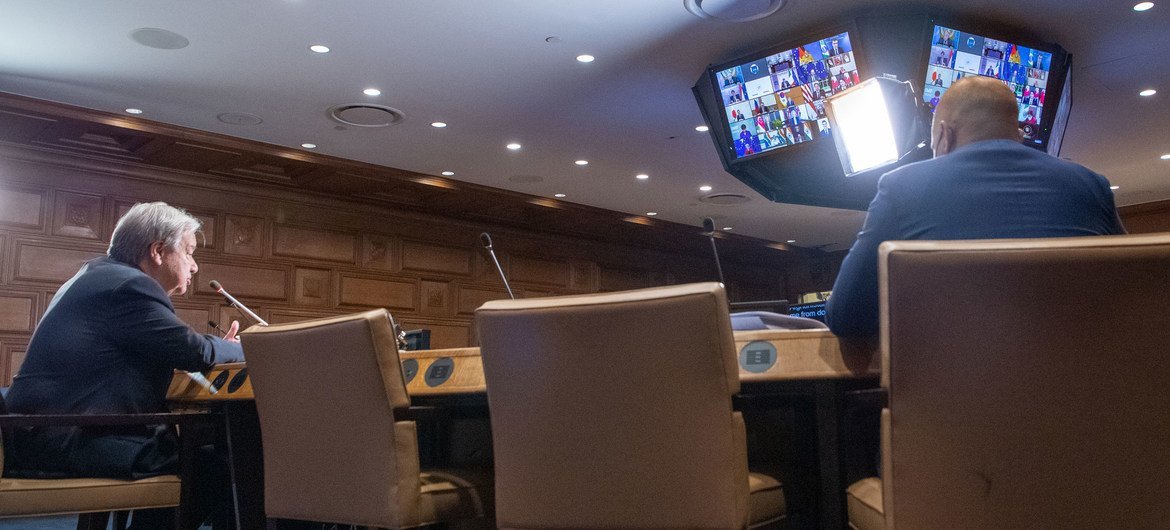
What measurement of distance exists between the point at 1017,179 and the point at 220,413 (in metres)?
2.04

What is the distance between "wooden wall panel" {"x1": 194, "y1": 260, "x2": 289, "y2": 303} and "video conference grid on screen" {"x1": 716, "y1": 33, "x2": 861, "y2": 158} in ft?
13.5

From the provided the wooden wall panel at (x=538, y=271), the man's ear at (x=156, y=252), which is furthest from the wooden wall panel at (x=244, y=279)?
the man's ear at (x=156, y=252)

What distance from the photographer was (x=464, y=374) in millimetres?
1894

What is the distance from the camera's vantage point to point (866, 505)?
4.38 ft

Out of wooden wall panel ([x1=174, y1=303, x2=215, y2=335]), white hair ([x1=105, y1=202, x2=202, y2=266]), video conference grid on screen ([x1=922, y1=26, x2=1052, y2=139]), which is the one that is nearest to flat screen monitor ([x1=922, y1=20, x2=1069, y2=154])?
video conference grid on screen ([x1=922, y1=26, x2=1052, y2=139])

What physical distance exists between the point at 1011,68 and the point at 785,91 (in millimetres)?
1103

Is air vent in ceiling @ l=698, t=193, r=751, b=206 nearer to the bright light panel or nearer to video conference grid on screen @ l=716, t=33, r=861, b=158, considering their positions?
video conference grid on screen @ l=716, t=33, r=861, b=158

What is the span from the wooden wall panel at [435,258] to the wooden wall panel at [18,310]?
286 centimetres

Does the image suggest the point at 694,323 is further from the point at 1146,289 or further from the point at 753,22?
the point at 753,22

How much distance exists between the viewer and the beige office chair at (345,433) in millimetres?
1682

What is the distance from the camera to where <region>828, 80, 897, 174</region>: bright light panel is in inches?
150

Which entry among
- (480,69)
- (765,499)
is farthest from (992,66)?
(765,499)

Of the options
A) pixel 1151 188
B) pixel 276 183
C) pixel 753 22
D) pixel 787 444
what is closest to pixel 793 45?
pixel 753 22

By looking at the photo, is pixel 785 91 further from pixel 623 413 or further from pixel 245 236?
pixel 245 236
